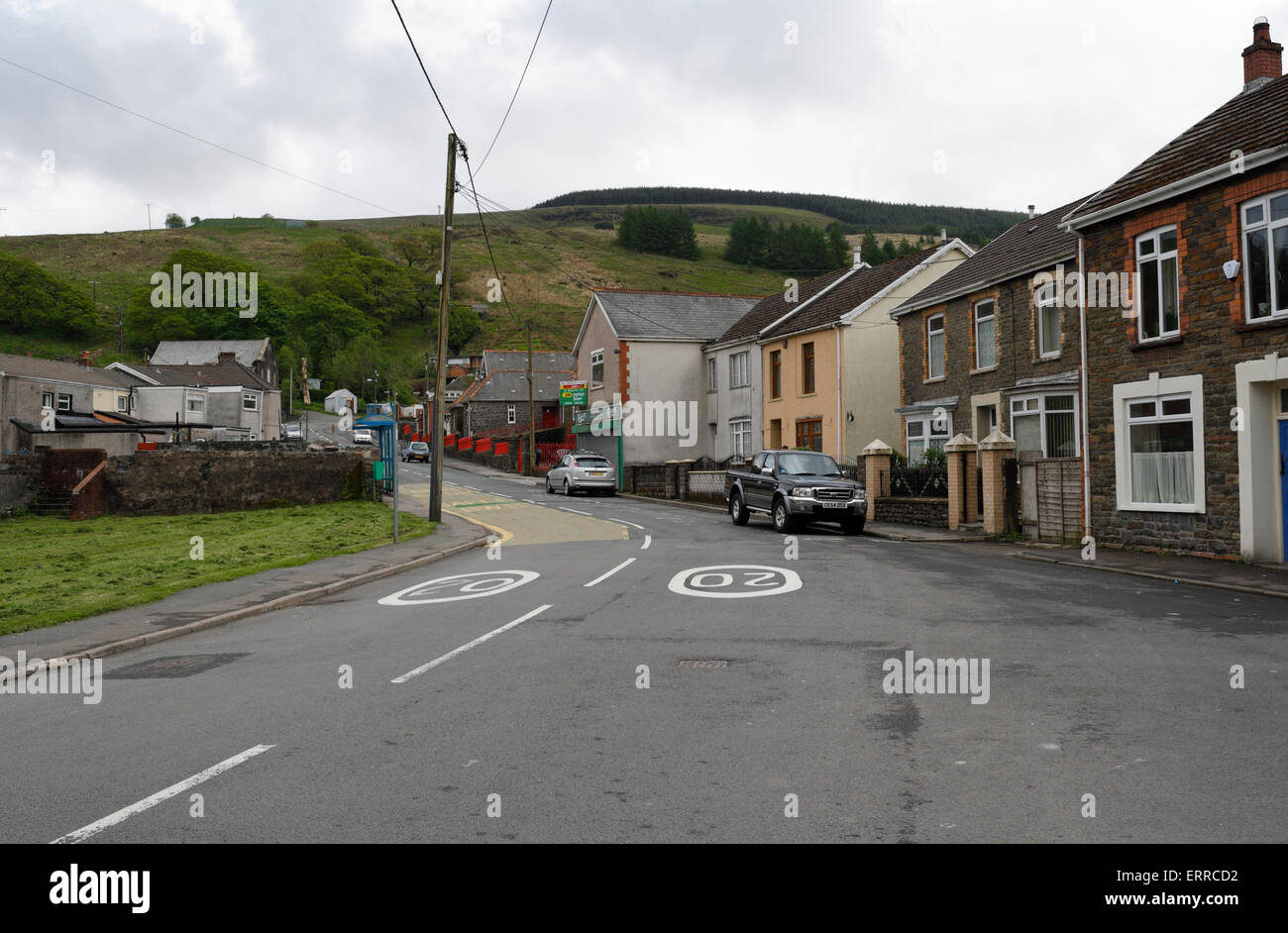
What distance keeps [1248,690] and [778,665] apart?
3442mm

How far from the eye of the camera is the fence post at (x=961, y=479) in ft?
76.9

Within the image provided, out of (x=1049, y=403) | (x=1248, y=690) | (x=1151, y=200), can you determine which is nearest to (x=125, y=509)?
(x=1049, y=403)

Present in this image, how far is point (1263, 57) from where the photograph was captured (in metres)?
19.9

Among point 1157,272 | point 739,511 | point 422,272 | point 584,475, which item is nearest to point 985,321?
point 739,511

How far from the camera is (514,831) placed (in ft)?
13.8

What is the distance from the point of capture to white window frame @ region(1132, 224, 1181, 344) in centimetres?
1692

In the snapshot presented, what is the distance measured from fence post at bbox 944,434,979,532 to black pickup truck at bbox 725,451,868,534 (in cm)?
221

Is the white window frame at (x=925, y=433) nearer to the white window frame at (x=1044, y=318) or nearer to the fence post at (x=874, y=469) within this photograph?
the fence post at (x=874, y=469)

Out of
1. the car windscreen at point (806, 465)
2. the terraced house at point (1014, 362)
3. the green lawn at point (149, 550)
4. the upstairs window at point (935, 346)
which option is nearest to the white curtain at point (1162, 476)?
the terraced house at point (1014, 362)

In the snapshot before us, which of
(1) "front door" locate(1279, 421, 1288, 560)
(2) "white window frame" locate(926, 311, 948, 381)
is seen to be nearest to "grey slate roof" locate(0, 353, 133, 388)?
(2) "white window frame" locate(926, 311, 948, 381)

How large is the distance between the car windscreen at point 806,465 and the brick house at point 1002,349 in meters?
5.17

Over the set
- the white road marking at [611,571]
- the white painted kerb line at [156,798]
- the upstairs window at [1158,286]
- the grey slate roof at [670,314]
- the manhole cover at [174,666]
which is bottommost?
the manhole cover at [174,666]

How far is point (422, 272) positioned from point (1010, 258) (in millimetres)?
134598

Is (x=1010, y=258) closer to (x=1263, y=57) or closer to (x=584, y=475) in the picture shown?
(x=1263, y=57)
